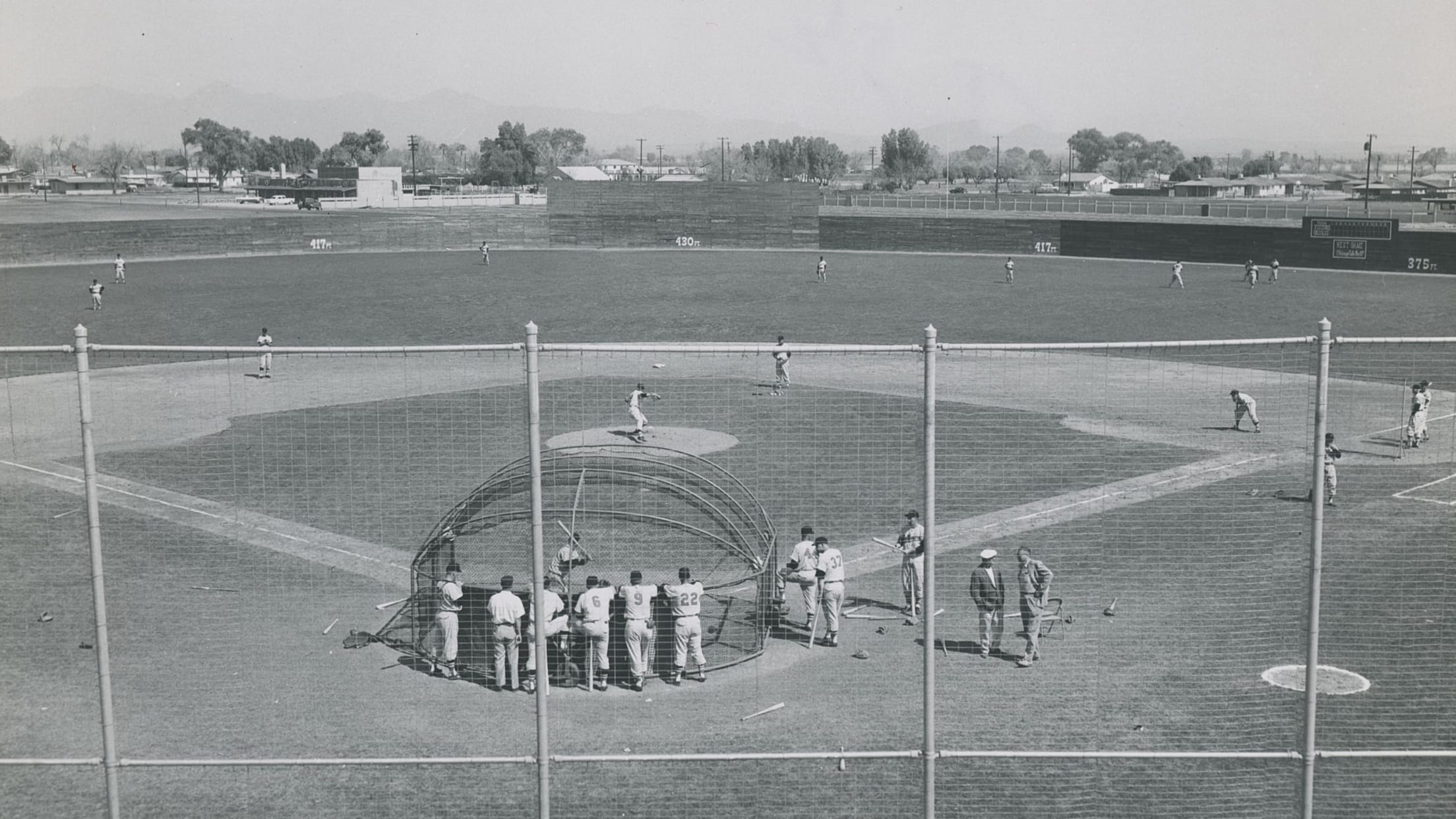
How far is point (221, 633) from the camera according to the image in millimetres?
14297

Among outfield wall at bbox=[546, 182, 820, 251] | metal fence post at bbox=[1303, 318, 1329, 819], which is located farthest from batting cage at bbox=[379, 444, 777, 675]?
outfield wall at bbox=[546, 182, 820, 251]

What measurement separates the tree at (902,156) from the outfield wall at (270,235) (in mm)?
110857

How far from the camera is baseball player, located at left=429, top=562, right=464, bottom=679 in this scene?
1309 cm

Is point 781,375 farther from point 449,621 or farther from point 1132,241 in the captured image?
point 1132,241

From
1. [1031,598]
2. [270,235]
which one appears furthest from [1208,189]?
[1031,598]

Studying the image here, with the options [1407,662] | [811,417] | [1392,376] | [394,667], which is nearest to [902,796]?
[394,667]

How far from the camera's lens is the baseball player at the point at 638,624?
13055 mm

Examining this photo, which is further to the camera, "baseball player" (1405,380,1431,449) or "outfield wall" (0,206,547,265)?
"outfield wall" (0,206,547,265)

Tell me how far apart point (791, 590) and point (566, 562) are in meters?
4.28

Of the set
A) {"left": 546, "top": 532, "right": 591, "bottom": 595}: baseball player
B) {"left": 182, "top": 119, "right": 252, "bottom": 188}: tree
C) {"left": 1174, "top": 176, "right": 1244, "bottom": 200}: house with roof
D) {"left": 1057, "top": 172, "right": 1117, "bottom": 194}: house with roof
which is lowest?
{"left": 546, "top": 532, "right": 591, "bottom": 595}: baseball player

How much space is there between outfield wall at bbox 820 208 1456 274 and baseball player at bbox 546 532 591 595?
5641cm

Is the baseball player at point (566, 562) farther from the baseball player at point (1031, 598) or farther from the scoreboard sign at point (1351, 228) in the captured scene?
the scoreboard sign at point (1351, 228)

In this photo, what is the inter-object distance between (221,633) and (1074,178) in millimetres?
191680

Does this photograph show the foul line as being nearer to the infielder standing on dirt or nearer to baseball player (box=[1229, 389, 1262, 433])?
the infielder standing on dirt
